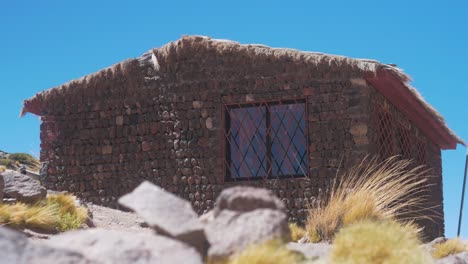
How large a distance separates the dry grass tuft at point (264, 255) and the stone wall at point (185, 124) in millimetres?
5483

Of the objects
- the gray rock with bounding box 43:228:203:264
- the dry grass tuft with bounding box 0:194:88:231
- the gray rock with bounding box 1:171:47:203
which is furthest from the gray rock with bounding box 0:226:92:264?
the gray rock with bounding box 1:171:47:203

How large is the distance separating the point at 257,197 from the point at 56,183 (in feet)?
25.7

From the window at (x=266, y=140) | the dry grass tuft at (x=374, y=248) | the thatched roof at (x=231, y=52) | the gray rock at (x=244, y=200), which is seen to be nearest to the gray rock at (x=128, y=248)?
the gray rock at (x=244, y=200)

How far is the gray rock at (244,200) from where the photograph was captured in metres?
4.26

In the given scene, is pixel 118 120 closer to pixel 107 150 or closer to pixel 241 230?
pixel 107 150

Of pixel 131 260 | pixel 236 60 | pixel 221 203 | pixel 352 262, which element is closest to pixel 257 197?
pixel 221 203

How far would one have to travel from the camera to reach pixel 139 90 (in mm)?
11031

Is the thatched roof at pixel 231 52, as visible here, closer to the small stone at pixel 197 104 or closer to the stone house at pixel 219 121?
the stone house at pixel 219 121

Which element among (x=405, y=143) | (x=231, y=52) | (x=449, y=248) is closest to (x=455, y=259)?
(x=449, y=248)

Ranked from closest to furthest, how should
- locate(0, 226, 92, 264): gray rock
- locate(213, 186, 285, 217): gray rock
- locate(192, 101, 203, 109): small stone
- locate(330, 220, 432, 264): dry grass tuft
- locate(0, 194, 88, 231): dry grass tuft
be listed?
locate(0, 226, 92, 264): gray rock < locate(213, 186, 285, 217): gray rock < locate(330, 220, 432, 264): dry grass tuft < locate(0, 194, 88, 231): dry grass tuft < locate(192, 101, 203, 109): small stone

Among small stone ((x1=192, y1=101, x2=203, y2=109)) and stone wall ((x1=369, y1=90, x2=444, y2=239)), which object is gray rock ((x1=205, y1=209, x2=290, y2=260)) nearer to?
stone wall ((x1=369, y1=90, x2=444, y2=239))

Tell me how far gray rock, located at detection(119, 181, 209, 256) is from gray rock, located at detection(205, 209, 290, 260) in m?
0.10

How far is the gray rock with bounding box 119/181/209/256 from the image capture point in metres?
3.90

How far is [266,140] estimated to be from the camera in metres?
10.1
